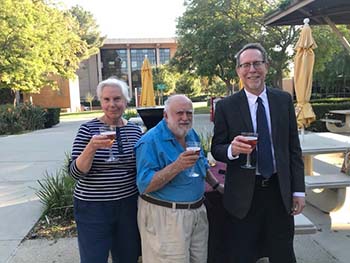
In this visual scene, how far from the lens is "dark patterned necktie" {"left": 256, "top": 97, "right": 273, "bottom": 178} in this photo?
244 centimetres

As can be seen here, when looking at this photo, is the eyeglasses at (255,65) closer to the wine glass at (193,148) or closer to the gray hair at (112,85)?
the wine glass at (193,148)

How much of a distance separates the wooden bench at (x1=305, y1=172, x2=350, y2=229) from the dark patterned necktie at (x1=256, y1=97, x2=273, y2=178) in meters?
2.61

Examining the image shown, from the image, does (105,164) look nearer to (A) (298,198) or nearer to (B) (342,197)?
(A) (298,198)

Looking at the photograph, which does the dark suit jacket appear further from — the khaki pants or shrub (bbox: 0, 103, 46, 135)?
shrub (bbox: 0, 103, 46, 135)

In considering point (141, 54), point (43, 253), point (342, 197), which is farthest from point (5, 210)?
point (141, 54)

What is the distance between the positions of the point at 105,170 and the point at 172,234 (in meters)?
0.60

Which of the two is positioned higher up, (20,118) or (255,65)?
(255,65)

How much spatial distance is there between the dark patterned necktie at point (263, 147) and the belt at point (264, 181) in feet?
0.13

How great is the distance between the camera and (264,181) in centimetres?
250

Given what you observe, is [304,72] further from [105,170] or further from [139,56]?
[139,56]

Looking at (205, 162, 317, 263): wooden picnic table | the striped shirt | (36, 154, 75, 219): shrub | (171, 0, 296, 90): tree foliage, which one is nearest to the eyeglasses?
the striped shirt

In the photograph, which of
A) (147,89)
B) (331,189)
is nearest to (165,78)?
(147,89)

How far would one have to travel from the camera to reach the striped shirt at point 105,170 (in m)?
2.44

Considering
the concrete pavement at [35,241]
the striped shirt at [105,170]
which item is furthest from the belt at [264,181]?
the concrete pavement at [35,241]
